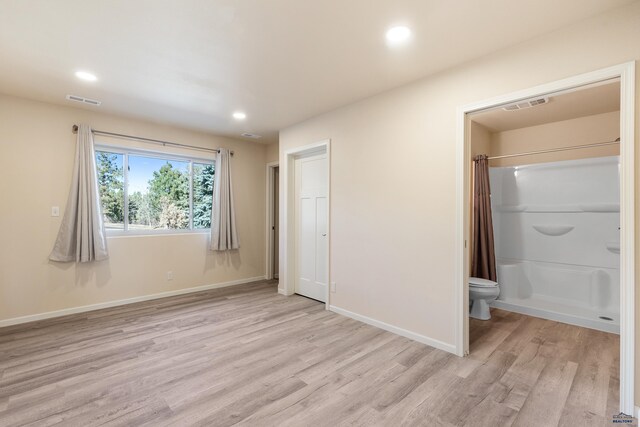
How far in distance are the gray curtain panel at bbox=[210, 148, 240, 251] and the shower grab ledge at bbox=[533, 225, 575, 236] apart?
14.9 ft

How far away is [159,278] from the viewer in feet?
14.0

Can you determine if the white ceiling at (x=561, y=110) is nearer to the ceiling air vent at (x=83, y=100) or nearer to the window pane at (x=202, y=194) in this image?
the window pane at (x=202, y=194)

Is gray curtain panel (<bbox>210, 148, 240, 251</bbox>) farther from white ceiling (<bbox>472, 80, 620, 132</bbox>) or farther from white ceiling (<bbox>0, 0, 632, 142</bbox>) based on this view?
white ceiling (<bbox>472, 80, 620, 132</bbox>)

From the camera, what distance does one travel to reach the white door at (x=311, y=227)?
13.4ft

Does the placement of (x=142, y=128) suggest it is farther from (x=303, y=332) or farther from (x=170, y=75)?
(x=303, y=332)

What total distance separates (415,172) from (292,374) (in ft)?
6.89

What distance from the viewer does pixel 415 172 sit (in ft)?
9.27

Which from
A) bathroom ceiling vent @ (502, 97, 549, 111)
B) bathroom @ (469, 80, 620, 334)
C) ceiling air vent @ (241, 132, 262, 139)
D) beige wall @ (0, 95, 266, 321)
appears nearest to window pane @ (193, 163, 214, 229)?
beige wall @ (0, 95, 266, 321)

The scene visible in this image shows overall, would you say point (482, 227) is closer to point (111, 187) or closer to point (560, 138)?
point (560, 138)

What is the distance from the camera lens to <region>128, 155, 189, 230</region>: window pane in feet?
13.5

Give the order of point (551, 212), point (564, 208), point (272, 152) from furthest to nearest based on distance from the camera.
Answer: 1. point (272, 152)
2. point (551, 212)
3. point (564, 208)

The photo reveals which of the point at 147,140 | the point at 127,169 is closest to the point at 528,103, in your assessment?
the point at 147,140

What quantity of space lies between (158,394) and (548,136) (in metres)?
5.09

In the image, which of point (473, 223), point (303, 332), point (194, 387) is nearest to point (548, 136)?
point (473, 223)
